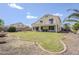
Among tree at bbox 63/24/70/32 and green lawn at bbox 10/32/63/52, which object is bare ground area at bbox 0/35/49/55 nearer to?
green lawn at bbox 10/32/63/52

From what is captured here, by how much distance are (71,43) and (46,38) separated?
0.26 m

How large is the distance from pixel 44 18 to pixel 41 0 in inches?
7.5

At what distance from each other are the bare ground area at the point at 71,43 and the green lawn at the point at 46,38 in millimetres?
65

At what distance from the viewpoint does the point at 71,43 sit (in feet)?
5.15

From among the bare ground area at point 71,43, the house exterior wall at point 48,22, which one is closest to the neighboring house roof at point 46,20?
the house exterior wall at point 48,22

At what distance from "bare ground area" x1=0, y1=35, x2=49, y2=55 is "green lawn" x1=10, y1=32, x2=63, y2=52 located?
59 mm

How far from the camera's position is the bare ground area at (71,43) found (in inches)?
61.2

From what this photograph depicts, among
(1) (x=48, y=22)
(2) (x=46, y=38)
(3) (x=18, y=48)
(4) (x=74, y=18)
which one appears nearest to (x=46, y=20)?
(1) (x=48, y=22)

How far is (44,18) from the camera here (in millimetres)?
1581

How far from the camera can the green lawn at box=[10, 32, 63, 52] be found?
1573 mm

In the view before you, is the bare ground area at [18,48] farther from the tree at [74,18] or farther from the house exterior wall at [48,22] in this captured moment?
the tree at [74,18]

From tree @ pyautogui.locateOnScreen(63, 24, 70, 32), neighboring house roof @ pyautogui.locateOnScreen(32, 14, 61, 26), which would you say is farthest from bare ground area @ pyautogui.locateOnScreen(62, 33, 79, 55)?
neighboring house roof @ pyautogui.locateOnScreen(32, 14, 61, 26)

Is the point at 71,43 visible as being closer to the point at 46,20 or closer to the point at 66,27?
the point at 66,27

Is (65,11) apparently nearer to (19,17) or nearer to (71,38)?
(71,38)
